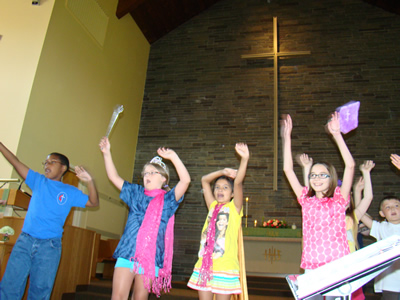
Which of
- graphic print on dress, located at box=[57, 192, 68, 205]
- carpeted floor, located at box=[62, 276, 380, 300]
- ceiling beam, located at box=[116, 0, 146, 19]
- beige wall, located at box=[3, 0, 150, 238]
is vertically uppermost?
ceiling beam, located at box=[116, 0, 146, 19]

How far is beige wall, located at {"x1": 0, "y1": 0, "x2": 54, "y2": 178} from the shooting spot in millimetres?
4309

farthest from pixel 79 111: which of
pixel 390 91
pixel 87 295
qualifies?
pixel 390 91

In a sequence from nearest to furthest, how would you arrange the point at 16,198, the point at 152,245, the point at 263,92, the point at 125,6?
the point at 152,245, the point at 16,198, the point at 125,6, the point at 263,92

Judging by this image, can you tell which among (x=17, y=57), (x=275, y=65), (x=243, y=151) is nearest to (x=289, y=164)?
(x=243, y=151)

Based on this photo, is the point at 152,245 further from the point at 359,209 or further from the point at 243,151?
the point at 359,209

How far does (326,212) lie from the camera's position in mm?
2061

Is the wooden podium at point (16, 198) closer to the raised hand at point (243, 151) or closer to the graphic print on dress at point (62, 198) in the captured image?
the graphic print on dress at point (62, 198)

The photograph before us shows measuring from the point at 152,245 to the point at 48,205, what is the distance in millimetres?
799

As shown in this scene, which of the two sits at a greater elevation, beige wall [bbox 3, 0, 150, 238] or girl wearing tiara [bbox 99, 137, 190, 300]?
beige wall [bbox 3, 0, 150, 238]

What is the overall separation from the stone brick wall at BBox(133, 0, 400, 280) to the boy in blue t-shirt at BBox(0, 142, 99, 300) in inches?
165

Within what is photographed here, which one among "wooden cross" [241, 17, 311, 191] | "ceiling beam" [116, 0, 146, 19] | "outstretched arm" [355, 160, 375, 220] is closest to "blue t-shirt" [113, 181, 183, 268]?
"outstretched arm" [355, 160, 375, 220]

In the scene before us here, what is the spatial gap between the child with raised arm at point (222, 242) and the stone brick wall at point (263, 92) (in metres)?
4.04

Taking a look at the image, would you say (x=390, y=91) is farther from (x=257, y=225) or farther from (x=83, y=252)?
(x=83, y=252)

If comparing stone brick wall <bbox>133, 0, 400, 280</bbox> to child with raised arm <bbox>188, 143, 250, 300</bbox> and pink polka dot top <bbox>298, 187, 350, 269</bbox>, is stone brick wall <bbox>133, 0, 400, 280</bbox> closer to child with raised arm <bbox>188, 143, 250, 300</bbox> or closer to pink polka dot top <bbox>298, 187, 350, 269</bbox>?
child with raised arm <bbox>188, 143, 250, 300</bbox>
